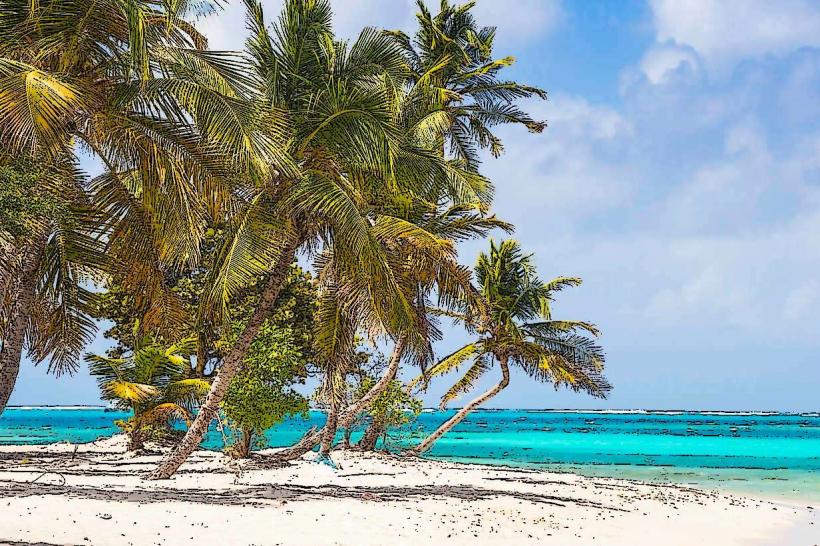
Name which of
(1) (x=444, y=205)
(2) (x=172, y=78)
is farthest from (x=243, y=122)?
(1) (x=444, y=205)

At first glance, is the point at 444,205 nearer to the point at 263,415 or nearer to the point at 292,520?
the point at 263,415

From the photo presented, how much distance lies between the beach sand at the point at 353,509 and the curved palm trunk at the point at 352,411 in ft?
5.35

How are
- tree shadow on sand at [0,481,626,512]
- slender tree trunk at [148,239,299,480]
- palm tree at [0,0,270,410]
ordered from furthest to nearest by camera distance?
slender tree trunk at [148,239,299,480] → tree shadow on sand at [0,481,626,512] → palm tree at [0,0,270,410]

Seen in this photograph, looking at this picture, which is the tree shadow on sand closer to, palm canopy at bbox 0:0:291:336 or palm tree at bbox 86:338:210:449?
palm canopy at bbox 0:0:291:336

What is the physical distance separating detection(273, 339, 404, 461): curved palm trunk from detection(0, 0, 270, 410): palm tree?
9.73 meters

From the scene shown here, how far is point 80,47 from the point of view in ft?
32.7

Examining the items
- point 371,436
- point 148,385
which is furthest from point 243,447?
point 371,436

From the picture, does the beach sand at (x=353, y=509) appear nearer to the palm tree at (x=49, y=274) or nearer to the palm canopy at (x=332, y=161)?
the palm tree at (x=49, y=274)

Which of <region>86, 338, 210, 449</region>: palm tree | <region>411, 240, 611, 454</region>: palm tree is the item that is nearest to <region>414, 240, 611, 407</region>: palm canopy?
<region>411, 240, 611, 454</region>: palm tree

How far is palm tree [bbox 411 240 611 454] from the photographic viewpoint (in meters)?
25.0

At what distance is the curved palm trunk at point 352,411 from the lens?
20953mm

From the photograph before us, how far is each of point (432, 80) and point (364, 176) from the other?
691 cm

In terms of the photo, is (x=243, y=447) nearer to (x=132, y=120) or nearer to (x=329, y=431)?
(x=329, y=431)

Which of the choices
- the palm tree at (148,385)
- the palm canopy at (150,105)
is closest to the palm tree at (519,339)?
the palm tree at (148,385)
